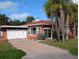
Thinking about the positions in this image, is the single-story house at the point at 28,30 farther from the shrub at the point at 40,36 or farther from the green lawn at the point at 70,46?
the green lawn at the point at 70,46

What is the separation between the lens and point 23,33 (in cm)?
4753

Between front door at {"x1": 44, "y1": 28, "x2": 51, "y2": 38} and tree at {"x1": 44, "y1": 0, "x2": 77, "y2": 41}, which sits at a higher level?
tree at {"x1": 44, "y1": 0, "x2": 77, "y2": 41}

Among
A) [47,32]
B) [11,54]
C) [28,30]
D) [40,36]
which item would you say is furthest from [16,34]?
[11,54]

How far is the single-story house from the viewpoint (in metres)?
43.0

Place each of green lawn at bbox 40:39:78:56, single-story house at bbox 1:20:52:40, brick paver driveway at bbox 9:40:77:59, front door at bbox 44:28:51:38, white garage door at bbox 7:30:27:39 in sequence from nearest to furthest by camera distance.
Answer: brick paver driveway at bbox 9:40:77:59 < green lawn at bbox 40:39:78:56 < front door at bbox 44:28:51:38 < single-story house at bbox 1:20:52:40 < white garage door at bbox 7:30:27:39

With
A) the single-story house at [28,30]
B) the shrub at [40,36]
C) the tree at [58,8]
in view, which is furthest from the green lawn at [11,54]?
the single-story house at [28,30]

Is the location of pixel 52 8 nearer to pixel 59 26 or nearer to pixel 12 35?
pixel 59 26

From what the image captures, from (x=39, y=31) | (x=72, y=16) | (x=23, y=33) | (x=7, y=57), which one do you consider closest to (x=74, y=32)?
(x=72, y=16)

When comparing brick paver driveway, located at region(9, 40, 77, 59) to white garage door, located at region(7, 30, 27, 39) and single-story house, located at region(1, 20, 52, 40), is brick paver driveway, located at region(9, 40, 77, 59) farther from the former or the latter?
white garage door, located at region(7, 30, 27, 39)

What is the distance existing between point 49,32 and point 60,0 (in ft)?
31.8

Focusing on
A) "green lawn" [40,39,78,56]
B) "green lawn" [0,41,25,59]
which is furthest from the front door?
"green lawn" [0,41,25,59]

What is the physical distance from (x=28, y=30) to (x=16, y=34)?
8.33 ft

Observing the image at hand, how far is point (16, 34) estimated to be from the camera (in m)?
47.2

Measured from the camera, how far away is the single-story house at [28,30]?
43.0 metres
